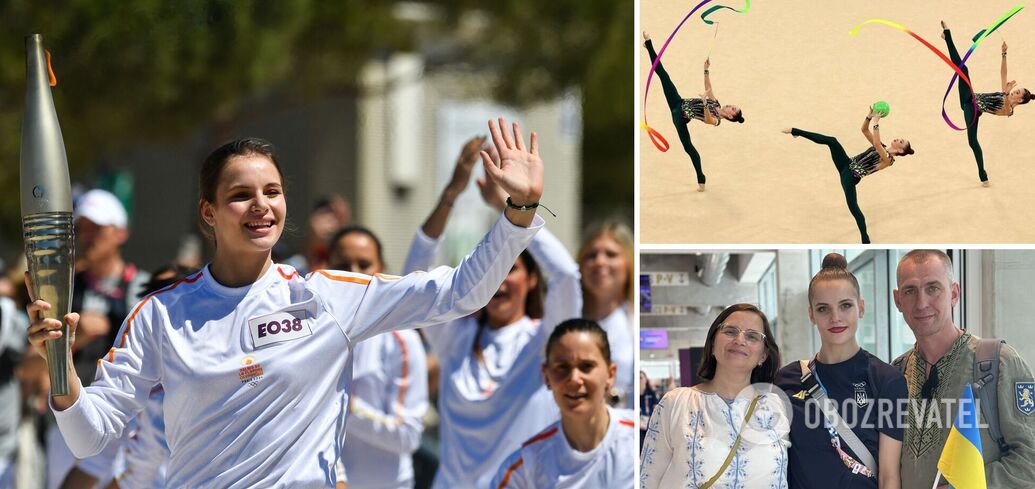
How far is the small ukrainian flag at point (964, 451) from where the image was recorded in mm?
3740

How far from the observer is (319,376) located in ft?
10.5

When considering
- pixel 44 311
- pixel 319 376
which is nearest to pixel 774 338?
pixel 319 376

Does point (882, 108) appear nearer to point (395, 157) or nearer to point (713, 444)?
point (713, 444)

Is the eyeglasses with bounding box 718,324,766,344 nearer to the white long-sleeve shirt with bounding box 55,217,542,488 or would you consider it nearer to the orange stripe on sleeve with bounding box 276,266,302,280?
the white long-sleeve shirt with bounding box 55,217,542,488

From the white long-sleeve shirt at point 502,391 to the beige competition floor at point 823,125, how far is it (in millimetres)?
1247

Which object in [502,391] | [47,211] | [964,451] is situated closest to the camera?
[47,211]

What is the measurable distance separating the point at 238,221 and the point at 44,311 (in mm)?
506

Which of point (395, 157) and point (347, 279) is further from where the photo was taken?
point (395, 157)

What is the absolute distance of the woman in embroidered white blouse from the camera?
Result: 149 inches

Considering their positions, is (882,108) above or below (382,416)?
above

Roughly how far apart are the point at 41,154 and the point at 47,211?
14 cm

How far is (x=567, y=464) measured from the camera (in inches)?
168

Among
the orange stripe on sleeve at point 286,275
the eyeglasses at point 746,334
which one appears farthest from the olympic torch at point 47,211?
the eyeglasses at point 746,334

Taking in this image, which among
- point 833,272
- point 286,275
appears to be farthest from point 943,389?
point 286,275
